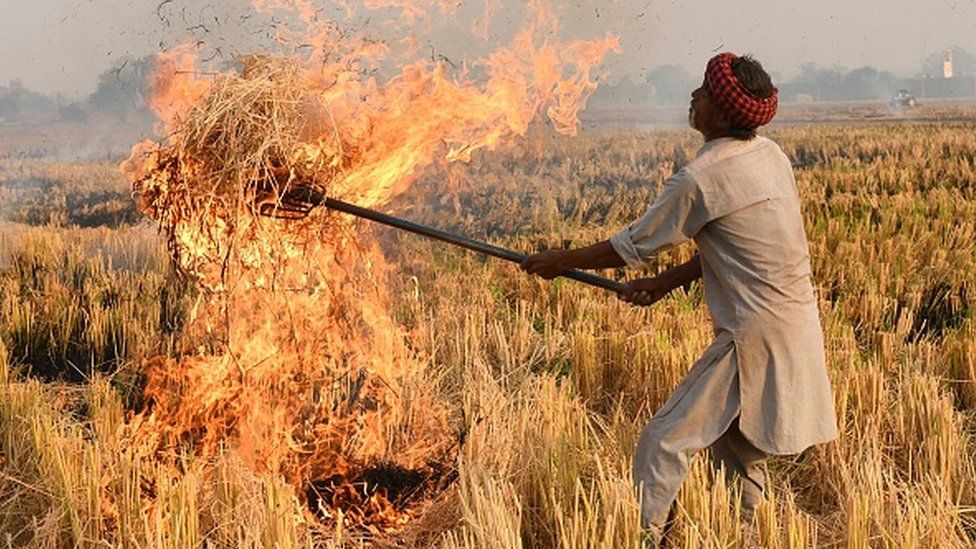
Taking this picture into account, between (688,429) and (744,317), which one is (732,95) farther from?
(688,429)

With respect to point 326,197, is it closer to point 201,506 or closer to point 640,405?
point 201,506

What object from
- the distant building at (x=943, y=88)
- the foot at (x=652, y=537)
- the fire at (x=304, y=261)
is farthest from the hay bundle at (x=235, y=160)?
the distant building at (x=943, y=88)

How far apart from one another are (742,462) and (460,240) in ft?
4.68

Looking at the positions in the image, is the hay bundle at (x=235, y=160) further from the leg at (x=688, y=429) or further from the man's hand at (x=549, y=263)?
the leg at (x=688, y=429)

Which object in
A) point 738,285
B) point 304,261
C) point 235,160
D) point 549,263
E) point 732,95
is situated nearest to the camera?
point 732,95

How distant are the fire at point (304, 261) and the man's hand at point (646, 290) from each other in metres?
Result: 1.19

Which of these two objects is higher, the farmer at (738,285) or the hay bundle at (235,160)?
the hay bundle at (235,160)

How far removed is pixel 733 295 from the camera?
3732 mm

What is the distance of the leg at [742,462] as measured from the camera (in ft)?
12.8

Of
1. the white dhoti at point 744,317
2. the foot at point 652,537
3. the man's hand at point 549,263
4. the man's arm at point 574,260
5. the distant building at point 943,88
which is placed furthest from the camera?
the distant building at point 943,88

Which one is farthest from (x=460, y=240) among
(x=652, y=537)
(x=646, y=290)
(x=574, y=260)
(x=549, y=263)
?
(x=652, y=537)

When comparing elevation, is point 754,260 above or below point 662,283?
above

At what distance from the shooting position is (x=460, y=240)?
4.30 m

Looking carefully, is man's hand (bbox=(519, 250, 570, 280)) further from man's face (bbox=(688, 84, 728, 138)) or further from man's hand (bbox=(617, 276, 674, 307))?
man's face (bbox=(688, 84, 728, 138))
